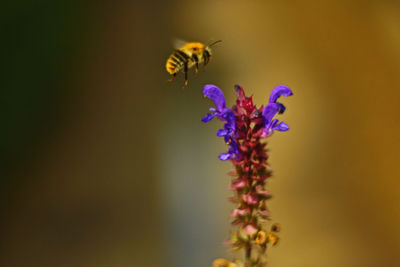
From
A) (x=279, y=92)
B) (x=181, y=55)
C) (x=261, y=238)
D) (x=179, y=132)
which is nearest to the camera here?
(x=261, y=238)

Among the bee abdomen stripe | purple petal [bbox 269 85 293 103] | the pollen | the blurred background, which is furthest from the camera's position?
the blurred background

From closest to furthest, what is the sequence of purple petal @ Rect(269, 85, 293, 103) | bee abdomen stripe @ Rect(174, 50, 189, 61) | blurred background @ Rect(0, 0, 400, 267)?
purple petal @ Rect(269, 85, 293, 103) < bee abdomen stripe @ Rect(174, 50, 189, 61) < blurred background @ Rect(0, 0, 400, 267)

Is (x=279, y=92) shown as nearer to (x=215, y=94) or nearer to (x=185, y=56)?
(x=215, y=94)

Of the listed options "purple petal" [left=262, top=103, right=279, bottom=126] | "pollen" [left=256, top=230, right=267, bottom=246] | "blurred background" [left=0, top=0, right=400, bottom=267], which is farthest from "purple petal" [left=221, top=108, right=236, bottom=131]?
"blurred background" [left=0, top=0, right=400, bottom=267]

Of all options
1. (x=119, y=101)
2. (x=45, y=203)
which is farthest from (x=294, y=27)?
(x=45, y=203)

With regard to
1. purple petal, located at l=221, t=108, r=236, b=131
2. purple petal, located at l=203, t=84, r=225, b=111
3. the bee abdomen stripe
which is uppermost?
the bee abdomen stripe

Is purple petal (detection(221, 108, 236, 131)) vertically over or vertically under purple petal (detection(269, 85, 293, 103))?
under

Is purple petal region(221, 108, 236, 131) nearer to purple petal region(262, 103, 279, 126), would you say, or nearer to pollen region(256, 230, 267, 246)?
purple petal region(262, 103, 279, 126)

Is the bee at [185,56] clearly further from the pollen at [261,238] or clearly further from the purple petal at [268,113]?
the pollen at [261,238]

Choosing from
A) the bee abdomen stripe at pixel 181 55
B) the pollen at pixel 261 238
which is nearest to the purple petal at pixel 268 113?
the pollen at pixel 261 238

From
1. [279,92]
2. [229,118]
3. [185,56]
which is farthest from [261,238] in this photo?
[185,56]
